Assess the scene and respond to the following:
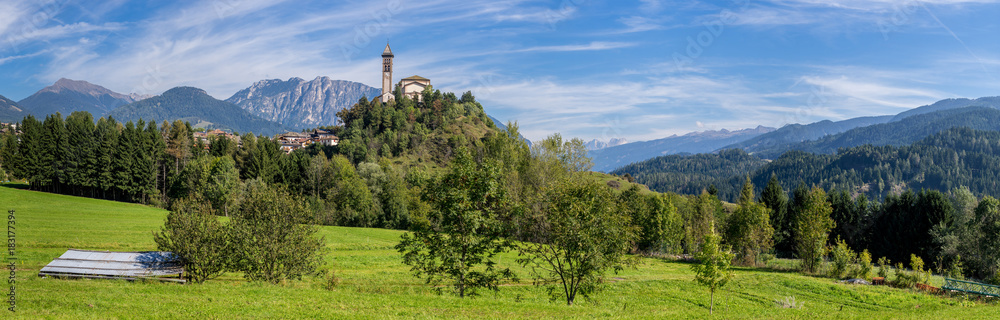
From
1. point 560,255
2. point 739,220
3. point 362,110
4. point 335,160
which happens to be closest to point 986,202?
point 739,220

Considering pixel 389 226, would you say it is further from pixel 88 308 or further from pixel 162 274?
pixel 88 308

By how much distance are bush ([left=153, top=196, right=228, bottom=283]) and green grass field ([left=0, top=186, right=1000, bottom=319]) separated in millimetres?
1128

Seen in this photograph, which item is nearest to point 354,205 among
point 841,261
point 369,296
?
point 369,296

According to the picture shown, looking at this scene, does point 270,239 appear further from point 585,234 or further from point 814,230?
point 814,230

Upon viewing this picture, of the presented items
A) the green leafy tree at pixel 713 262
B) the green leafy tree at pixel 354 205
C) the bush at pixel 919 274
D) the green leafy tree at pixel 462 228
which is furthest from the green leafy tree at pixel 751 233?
the green leafy tree at pixel 354 205

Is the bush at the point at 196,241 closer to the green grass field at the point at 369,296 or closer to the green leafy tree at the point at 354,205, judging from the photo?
the green grass field at the point at 369,296

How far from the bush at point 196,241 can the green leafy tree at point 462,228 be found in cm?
1078

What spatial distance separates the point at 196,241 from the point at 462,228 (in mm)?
14697

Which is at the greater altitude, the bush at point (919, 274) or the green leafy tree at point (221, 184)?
the green leafy tree at point (221, 184)

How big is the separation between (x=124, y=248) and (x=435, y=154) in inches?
4306

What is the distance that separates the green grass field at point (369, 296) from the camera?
59.7 feet

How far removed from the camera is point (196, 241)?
1049 inches

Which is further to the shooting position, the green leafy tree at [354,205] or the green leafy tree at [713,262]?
the green leafy tree at [354,205]

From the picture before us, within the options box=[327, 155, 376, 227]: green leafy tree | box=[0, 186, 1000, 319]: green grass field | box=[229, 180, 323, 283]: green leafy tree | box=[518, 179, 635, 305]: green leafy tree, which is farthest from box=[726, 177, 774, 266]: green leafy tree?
box=[327, 155, 376, 227]: green leafy tree
